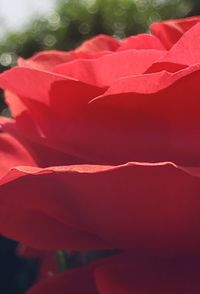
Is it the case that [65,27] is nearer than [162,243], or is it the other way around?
[162,243]

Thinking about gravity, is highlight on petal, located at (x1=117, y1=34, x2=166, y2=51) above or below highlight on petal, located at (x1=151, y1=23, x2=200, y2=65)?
below

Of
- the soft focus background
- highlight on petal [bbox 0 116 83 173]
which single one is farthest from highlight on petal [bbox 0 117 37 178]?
the soft focus background

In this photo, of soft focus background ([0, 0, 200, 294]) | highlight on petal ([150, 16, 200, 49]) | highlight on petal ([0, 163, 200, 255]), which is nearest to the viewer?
highlight on petal ([0, 163, 200, 255])

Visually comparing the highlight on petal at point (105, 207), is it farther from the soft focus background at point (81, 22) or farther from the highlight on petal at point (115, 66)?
the soft focus background at point (81, 22)

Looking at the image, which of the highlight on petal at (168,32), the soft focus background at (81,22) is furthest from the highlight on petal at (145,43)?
the soft focus background at (81,22)

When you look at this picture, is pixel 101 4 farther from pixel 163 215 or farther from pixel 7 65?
pixel 163 215

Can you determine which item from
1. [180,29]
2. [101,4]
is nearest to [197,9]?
[101,4]

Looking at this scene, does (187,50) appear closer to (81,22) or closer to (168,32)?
(168,32)

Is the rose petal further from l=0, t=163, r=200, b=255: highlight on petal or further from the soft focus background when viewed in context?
the soft focus background

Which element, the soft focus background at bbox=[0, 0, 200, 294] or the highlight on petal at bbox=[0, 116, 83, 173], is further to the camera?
the soft focus background at bbox=[0, 0, 200, 294]
